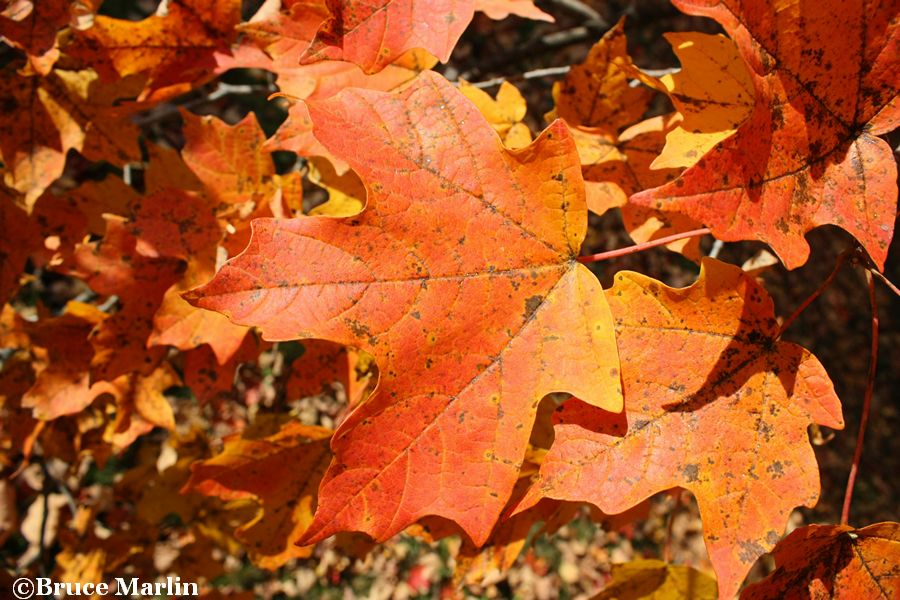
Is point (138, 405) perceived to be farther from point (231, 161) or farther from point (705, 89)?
point (705, 89)

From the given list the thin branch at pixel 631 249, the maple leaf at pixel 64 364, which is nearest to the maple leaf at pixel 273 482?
the maple leaf at pixel 64 364

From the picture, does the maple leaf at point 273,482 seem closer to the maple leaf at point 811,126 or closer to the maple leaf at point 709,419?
the maple leaf at point 709,419

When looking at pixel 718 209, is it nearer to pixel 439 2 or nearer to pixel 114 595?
pixel 439 2

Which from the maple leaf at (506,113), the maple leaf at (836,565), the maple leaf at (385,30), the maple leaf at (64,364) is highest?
the maple leaf at (385,30)

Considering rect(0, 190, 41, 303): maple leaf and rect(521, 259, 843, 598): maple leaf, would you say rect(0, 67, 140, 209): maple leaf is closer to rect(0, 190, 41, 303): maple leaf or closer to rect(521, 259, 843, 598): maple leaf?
rect(0, 190, 41, 303): maple leaf

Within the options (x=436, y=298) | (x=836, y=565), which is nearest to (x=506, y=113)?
(x=436, y=298)
